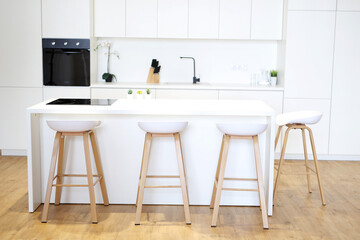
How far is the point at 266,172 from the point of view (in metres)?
4.47

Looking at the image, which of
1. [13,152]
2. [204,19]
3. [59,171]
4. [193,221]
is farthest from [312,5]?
[13,152]

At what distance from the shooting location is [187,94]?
6.32 metres

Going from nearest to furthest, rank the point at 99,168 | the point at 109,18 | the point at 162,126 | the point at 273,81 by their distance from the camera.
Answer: the point at 162,126, the point at 99,168, the point at 109,18, the point at 273,81

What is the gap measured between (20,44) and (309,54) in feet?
11.6

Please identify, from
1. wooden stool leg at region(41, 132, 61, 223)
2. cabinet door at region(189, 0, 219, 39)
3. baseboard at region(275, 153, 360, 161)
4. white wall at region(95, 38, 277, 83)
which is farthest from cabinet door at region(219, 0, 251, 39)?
wooden stool leg at region(41, 132, 61, 223)

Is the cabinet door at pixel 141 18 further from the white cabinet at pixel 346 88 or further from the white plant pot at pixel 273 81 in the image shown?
the white cabinet at pixel 346 88

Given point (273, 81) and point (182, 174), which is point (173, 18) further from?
point (182, 174)

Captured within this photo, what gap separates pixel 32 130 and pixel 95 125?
57 cm

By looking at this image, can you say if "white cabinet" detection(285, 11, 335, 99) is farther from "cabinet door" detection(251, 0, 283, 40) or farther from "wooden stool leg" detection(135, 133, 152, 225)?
"wooden stool leg" detection(135, 133, 152, 225)

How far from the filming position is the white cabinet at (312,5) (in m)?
6.14

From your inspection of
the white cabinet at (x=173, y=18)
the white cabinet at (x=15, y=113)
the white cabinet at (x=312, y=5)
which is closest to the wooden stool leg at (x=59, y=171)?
the white cabinet at (x=15, y=113)

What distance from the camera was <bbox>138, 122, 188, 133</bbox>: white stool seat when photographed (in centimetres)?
402

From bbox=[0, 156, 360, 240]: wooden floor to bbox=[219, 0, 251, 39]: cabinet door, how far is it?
228 cm

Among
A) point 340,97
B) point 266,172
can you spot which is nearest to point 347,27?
point 340,97
